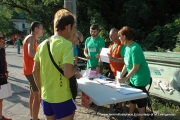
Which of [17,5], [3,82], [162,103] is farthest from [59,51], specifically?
[17,5]

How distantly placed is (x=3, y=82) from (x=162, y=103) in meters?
3.33

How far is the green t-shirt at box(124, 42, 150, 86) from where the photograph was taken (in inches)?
112

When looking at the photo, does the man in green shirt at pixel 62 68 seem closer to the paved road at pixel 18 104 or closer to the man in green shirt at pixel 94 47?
the paved road at pixel 18 104

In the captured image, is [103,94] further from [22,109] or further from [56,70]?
[22,109]

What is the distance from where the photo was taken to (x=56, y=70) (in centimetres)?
193

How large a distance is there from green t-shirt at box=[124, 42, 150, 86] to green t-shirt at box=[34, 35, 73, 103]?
1.26 metres

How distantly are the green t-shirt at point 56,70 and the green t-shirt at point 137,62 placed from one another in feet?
4.13

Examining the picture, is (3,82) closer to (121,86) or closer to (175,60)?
(121,86)

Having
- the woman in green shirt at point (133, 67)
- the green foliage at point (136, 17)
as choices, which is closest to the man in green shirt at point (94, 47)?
the woman in green shirt at point (133, 67)

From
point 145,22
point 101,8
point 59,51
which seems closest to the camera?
point 59,51

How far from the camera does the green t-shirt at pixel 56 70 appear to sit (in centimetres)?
187

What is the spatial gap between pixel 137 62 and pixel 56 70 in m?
1.36

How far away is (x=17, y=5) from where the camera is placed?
2023cm

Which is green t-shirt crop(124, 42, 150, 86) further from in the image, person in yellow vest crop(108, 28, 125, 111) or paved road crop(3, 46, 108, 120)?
paved road crop(3, 46, 108, 120)
